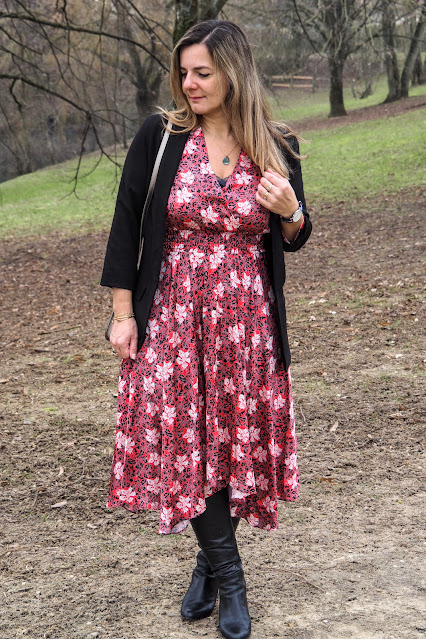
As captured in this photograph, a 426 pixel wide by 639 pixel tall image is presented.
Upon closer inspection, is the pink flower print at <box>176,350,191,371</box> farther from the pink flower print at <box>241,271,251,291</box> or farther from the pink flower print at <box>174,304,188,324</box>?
the pink flower print at <box>241,271,251,291</box>

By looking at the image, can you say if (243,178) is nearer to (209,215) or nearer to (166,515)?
(209,215)

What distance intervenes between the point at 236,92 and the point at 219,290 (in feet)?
2.08

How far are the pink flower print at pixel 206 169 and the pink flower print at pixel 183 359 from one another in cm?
58

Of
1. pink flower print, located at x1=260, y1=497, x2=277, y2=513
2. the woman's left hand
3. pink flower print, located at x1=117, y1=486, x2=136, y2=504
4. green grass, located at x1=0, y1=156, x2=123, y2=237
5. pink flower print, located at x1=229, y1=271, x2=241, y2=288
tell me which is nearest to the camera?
the woman's left hand

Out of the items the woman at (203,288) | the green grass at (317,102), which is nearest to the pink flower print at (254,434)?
the woman at (203,288)

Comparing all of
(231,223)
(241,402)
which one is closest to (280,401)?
(241,402)

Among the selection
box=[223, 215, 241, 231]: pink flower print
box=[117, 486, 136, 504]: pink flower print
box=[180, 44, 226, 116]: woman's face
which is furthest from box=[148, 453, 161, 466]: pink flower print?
box=[180, 44, 226, 116]: woman's face

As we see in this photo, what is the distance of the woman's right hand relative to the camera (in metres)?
2.57

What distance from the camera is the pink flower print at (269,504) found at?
109 inches

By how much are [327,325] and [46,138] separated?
96.1 ft

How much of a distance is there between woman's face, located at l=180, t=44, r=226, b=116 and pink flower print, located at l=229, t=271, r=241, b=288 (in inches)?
21.0

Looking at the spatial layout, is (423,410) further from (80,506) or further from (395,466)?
(80,506)

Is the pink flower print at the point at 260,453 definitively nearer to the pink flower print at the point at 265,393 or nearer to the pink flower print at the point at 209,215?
the pink flower print at the point at 265,393

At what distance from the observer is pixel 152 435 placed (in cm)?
260
